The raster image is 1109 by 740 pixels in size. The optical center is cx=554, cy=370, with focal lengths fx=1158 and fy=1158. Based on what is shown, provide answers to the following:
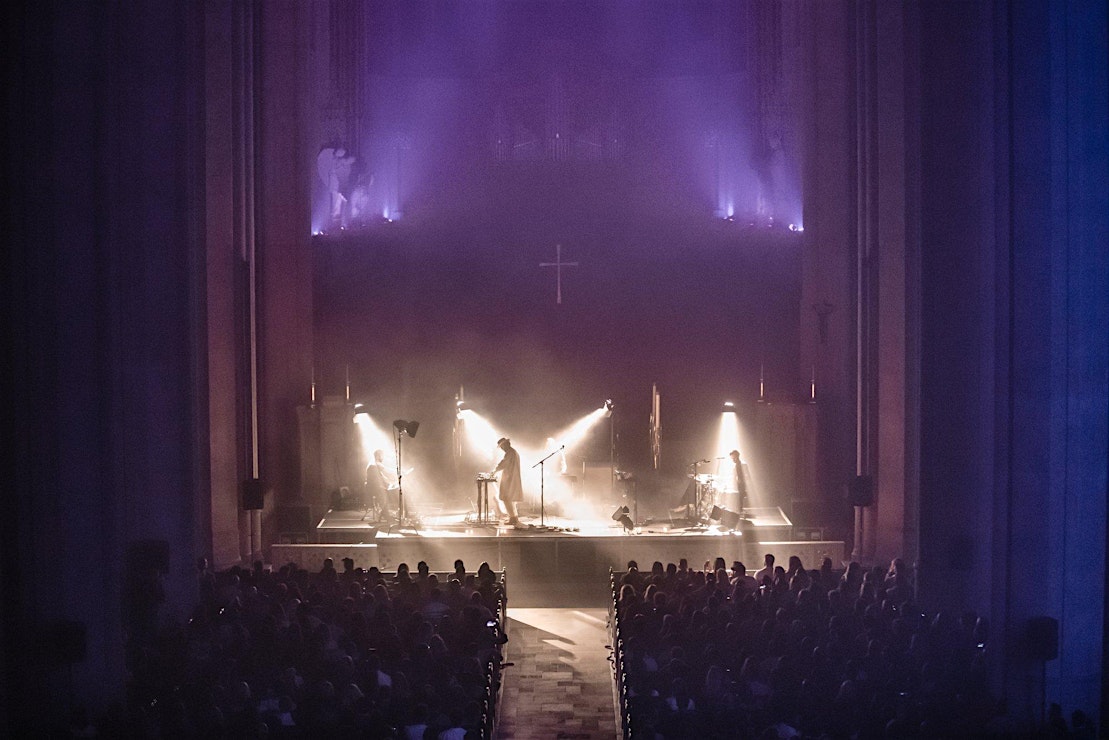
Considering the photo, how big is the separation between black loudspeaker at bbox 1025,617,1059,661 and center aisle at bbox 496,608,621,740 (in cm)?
410

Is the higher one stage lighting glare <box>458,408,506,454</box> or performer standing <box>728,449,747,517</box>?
stage lighting glare <box>458,408,506,454</box>

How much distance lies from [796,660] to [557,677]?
3823 millimetres

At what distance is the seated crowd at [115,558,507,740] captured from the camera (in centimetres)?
891

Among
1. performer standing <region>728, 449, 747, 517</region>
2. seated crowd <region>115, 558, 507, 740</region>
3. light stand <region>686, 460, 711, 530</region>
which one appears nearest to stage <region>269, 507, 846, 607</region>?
light stand <region>686, 460, 711, 530</region>

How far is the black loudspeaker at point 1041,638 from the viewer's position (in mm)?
11094

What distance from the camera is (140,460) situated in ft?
43.8

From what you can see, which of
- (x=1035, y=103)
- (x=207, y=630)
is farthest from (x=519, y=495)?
(x=1035, y=103)

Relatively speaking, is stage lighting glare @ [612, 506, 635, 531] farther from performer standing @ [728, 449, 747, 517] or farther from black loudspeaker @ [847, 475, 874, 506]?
black loudspeaker @ [847, 475, 874, 506]

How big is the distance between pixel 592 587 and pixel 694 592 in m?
4.84

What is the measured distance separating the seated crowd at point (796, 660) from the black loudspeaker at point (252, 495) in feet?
19.7

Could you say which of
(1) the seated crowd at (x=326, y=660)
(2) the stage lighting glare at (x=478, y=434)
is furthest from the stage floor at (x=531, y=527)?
(1) the seated crowd at (x=326, y=660)

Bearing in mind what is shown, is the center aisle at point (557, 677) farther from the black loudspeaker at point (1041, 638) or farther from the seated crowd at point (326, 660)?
the black loudspeaker at point (1041, 638)

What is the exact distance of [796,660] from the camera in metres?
10.4

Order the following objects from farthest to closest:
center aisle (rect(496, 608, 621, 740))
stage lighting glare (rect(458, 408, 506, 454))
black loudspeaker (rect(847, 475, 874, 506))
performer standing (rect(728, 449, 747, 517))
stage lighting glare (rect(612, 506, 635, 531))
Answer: stage lighting glare (rect(458, 408, 506, 454)) < performer standing (rect(728, 449, 747, 517)) < stage lighting glare (rect(612, 506, 635, 531)) < black loudspeaker (rect(847, 475, 874, 506)) < center aisle (rect(496, 608, 621, 740))
